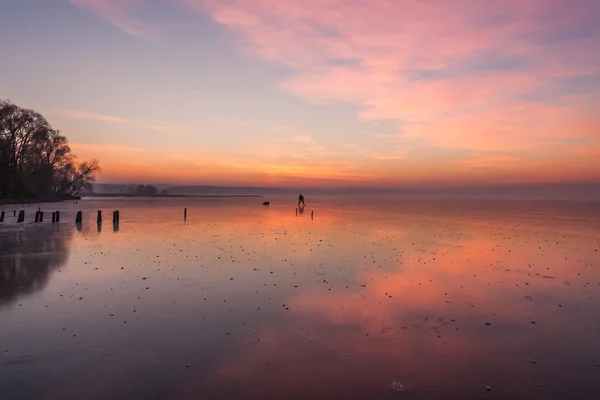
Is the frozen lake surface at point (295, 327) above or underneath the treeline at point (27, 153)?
underneath

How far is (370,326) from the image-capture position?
1076 cm

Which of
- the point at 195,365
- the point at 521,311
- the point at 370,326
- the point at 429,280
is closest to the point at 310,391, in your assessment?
the point at 195,365

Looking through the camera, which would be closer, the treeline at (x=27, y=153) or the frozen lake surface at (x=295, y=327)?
the frozen lake surface at (x=295, y=327)

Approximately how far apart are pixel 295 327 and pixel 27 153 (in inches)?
3712

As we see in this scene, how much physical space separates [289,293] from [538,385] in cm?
850

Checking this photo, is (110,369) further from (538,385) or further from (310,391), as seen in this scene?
(538,385)

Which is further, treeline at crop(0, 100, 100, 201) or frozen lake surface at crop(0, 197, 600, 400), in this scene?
treeline at crop(0, 100, 100, 201)

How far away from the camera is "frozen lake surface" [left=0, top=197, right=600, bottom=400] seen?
290 inches

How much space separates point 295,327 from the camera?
10625 millimetres

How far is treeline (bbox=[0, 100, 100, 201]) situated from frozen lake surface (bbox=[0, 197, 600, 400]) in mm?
70917

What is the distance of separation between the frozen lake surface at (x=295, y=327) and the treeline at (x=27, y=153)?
7092cm

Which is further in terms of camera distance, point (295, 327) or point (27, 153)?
point (27, 153)

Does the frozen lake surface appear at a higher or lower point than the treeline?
lower

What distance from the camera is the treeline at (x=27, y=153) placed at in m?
76.9
